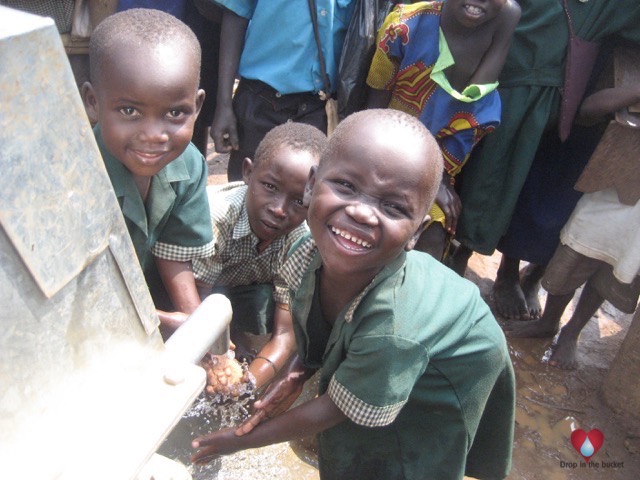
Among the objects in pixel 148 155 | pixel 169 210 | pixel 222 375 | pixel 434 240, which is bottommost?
pixel 434 240

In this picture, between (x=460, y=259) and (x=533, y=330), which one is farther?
(x=460, y=259)

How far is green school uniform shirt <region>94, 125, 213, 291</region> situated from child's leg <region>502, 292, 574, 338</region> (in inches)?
78.9

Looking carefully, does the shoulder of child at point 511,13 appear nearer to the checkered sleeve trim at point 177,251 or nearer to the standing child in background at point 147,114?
the standing child in background at point 147,114

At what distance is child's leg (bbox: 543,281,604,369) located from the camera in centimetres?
295

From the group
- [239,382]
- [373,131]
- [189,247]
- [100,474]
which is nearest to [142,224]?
[189,247]

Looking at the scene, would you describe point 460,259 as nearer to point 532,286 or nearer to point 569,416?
point 532,286

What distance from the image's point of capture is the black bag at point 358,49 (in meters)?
2.47

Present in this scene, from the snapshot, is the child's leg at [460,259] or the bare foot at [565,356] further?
the child's leg at [460,259]

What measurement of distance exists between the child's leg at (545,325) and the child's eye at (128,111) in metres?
2.45

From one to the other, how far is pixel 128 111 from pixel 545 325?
8.41ft

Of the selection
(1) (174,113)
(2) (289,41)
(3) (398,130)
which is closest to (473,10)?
(2) (289,41)

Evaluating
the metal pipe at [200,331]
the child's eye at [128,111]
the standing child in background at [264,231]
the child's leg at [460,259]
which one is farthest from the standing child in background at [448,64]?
the metal pipe at [200,331]

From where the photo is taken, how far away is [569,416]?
9.07 feet

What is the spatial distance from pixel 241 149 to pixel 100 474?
2401 mm
